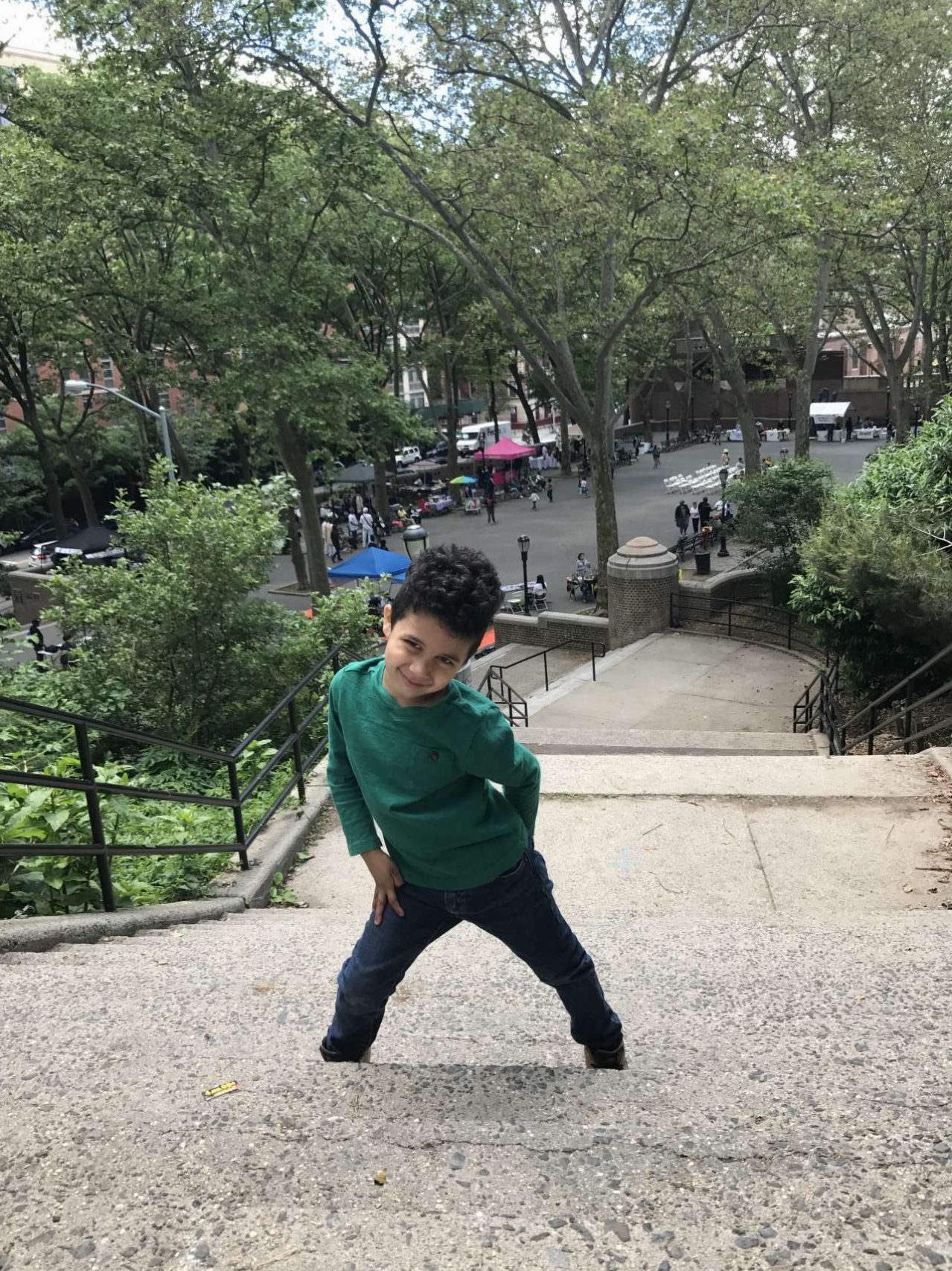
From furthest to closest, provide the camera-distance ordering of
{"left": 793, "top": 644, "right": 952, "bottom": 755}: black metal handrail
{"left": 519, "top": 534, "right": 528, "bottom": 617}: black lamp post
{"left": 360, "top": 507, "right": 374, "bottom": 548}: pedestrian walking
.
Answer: {"left": 360, "top": 507, "right": 374, "bottom": 548}: pedestrian walking
{"left": 519, "top": 534, "right": 528, "bottom": 617}: black lamp post
{"left": 793, "top": 644, "right": 952, "bottom": 755}: black metal handrail

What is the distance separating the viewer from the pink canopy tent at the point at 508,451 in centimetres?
4109

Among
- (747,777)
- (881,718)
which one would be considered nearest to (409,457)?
(881,718)

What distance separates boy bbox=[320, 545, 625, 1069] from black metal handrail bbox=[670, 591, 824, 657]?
15515mm

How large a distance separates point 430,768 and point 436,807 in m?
0.11

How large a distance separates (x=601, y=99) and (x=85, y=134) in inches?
414

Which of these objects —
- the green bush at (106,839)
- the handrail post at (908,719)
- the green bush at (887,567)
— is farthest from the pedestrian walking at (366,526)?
the green bush at (106,839)

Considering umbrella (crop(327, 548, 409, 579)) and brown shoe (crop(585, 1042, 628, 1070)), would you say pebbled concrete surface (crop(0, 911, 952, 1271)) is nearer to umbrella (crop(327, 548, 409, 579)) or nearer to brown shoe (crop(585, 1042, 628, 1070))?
A: brown shoe (crop(585, 1042, 628, 1070))

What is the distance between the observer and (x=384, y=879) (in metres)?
2.25

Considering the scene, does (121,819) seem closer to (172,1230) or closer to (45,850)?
(45,850)

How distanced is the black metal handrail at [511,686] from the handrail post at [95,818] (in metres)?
4.97

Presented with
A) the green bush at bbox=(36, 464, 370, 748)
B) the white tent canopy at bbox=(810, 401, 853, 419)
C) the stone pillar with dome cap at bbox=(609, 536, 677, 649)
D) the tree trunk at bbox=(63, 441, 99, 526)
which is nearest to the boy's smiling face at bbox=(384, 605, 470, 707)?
the green bush at bbox=(36, 464, 370, 748)

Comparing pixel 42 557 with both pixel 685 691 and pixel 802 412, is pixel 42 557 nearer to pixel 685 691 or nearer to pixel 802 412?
pixel 802 412

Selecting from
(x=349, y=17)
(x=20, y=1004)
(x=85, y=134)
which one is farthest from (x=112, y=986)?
(x=85, y=134)

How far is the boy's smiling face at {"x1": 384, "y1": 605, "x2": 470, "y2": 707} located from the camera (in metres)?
2.07
